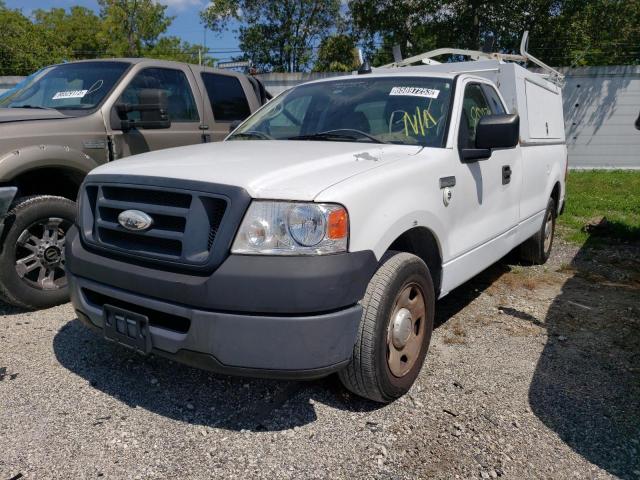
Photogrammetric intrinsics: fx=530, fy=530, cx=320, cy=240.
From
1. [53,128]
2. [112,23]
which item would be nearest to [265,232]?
[53,128]

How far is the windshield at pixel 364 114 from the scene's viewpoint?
3.45 m

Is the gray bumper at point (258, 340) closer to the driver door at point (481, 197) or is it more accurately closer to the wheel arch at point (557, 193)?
the driver door at point (481, 197)

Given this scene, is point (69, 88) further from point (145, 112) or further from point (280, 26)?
point (280, 26)

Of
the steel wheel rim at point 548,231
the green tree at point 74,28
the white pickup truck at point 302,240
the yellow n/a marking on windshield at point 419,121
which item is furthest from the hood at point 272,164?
the green tree at point 74,28

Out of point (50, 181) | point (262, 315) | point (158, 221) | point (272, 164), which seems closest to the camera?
point (262, 315)

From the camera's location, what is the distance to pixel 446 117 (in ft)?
11.4

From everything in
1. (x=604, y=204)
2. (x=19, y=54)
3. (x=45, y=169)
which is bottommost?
(x=604, y=204)

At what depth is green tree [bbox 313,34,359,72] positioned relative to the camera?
75.9ft

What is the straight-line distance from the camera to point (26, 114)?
4184mm

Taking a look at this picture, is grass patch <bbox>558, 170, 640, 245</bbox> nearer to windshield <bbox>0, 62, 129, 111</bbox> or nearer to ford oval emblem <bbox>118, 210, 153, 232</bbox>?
windshield <bbox>0, 62, 129, 111</bbox>

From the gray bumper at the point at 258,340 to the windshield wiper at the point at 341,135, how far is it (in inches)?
54.9

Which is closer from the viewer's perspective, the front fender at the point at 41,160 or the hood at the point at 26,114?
the front fender at the point at 41,160

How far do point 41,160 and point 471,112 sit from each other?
3.19 m

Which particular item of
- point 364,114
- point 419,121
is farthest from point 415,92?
point 364,114
